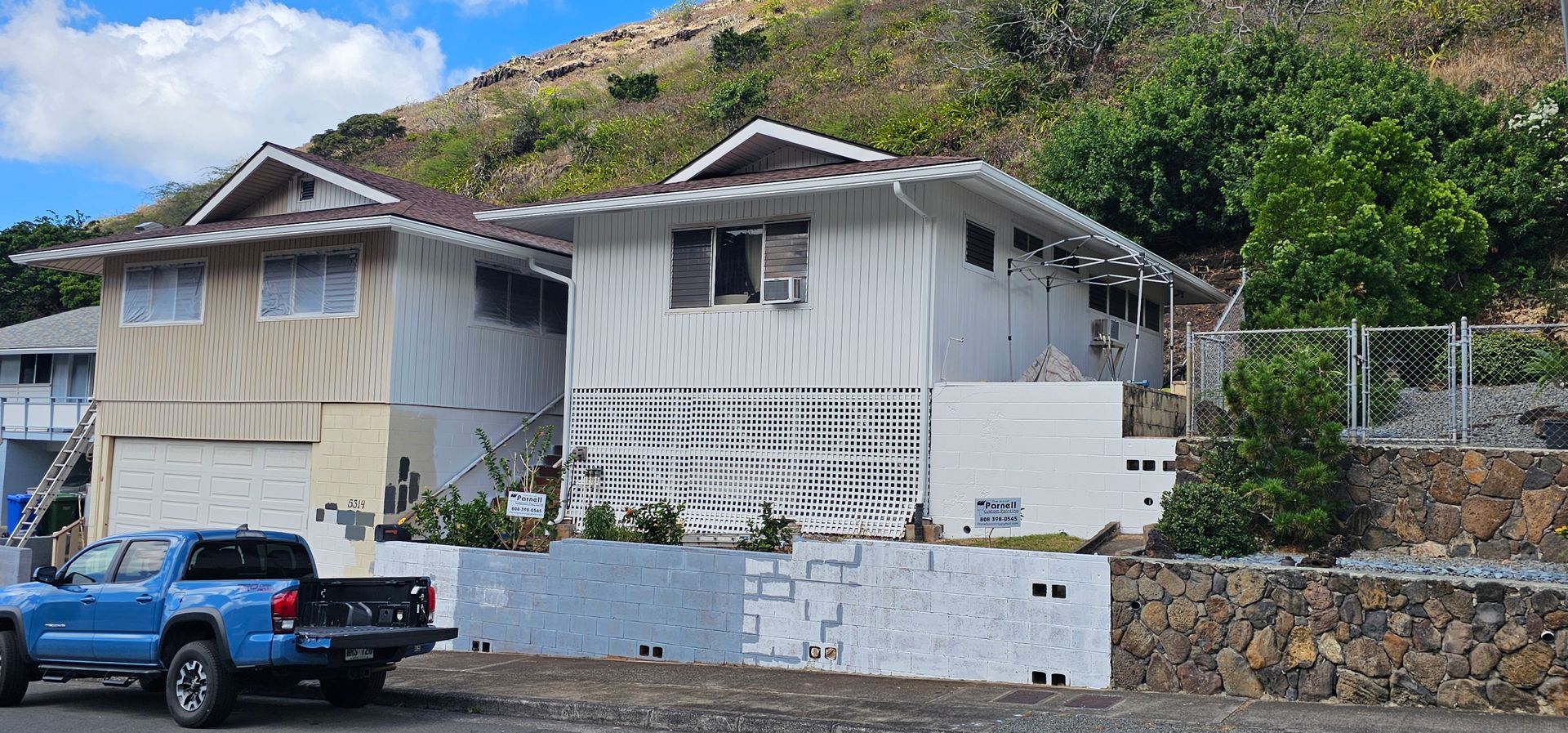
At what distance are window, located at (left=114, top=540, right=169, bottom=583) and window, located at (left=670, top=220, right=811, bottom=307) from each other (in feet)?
24.7

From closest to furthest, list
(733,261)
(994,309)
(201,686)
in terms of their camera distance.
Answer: (201,686)
(733,261)
(994,309)

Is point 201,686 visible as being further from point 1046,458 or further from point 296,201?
point 296,201

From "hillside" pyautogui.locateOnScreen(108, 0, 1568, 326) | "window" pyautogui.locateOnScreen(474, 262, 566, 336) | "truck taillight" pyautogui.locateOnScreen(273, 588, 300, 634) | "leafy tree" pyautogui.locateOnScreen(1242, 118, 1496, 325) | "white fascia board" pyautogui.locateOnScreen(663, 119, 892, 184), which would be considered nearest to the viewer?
"truck taillight" pyautogui.locateOnScreen(273, 588, 300, 634)

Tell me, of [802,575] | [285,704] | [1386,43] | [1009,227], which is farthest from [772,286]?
[1386,43]

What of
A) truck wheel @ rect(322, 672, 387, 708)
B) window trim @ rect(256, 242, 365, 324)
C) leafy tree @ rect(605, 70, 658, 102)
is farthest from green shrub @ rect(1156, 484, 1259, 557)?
leafy tree @ rect(605, 70, 658, 102)

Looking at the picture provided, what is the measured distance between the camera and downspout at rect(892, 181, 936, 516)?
15195 mm

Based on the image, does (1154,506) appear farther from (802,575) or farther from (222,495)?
(222,495)

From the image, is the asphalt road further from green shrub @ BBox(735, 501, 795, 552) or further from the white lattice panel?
the white lattice panel

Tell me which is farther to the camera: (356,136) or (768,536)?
(356,136)

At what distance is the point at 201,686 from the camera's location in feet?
34.4

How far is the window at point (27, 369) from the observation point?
2895 centimetres

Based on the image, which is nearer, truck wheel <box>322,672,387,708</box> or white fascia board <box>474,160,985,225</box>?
truck wheel <box>322,672,387,708</box>

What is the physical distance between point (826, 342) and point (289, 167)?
10.1m

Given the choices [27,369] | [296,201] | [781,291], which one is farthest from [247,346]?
[27,369]
